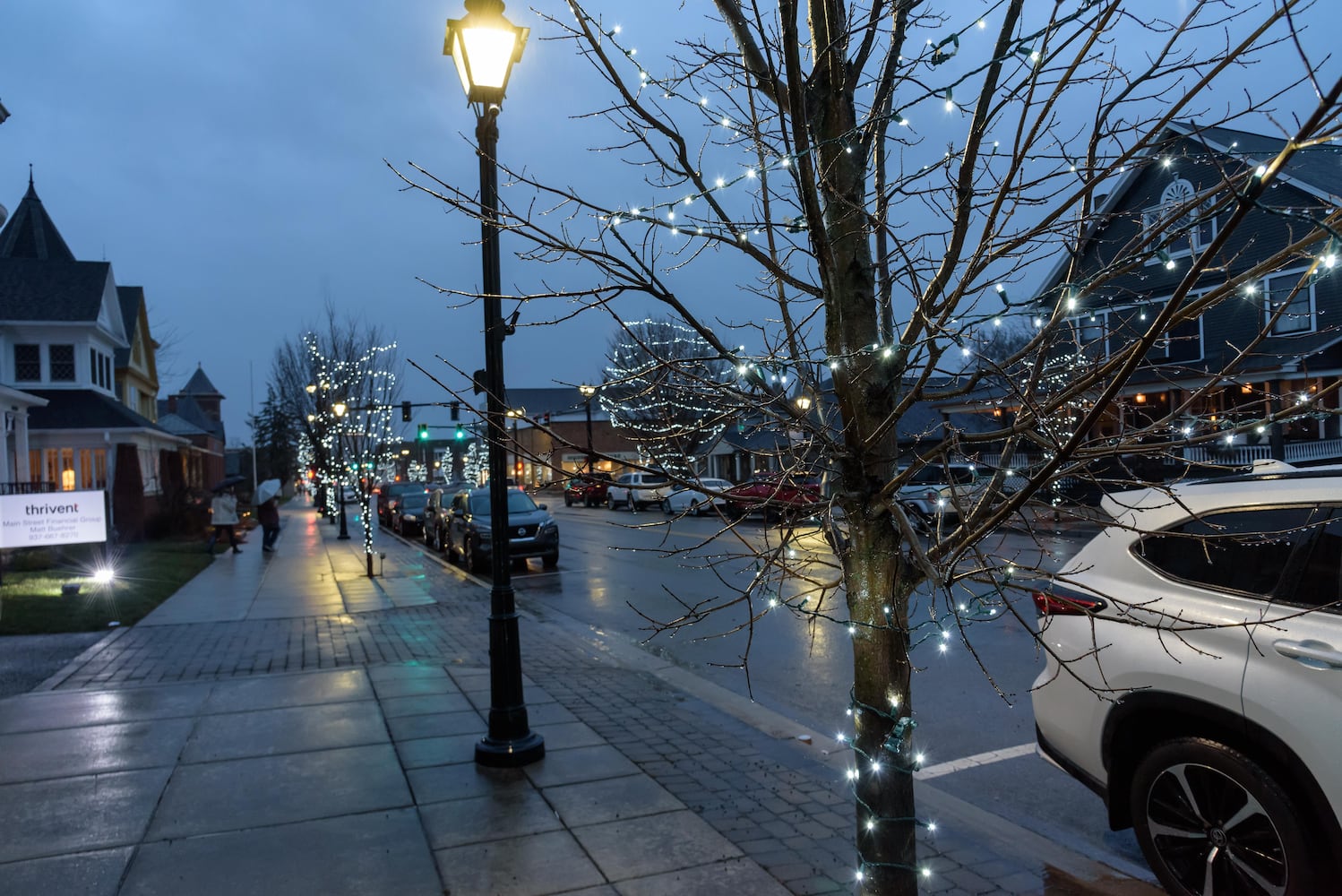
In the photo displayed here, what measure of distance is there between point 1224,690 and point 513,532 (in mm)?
15258

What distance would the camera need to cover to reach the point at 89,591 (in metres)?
14.0

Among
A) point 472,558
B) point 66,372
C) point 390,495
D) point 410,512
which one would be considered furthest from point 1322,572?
point 390,495

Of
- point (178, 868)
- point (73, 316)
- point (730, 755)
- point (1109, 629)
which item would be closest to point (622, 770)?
point (730, 755)

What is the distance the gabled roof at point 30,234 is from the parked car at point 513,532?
24189mm

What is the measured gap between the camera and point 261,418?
290 feet

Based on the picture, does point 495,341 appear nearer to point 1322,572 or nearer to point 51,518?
point 1322,572

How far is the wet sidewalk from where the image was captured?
417 centimetres

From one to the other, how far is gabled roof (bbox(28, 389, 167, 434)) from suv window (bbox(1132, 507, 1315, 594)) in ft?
93.8

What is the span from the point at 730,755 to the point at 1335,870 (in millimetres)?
3393

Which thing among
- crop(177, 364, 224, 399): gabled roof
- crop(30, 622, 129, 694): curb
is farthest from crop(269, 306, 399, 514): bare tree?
crop(177, 364, 224, 399): gabled roof

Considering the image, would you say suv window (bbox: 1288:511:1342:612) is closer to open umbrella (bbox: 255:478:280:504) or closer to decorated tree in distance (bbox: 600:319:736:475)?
decorated tree in distance (bbox: 600:319:736:475)

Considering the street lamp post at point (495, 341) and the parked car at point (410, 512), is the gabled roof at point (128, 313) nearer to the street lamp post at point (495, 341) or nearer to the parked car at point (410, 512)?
the parked car at point (410, 512)

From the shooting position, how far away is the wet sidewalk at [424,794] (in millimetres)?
4168

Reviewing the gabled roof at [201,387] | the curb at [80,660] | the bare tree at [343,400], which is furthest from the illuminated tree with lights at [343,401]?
the gabled roof at [201,387]
